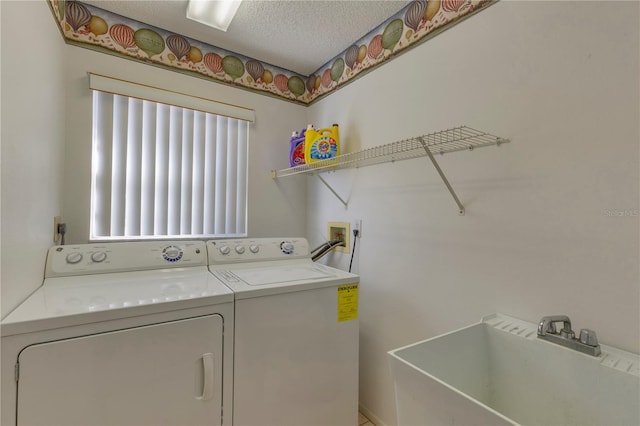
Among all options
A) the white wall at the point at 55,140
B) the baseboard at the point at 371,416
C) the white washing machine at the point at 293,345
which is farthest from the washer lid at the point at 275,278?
the baseboard at the point at 371,416

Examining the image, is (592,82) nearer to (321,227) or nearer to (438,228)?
(438,228)

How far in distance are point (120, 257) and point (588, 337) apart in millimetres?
2039

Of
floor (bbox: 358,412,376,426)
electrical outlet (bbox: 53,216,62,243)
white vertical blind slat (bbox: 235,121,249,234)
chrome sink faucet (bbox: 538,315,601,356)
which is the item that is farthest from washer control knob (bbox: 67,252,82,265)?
chrome sink faucet (bbox: 538,315,601,356)

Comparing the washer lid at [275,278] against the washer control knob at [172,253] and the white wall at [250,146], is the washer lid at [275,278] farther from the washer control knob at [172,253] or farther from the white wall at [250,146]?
the white wall at [250,146]

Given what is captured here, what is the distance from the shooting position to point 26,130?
1.10 meters

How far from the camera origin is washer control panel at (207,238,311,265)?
5.94 feet

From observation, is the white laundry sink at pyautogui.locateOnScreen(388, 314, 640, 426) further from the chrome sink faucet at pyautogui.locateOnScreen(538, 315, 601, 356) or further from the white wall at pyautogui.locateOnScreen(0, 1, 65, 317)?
the white wall at pyautogui.locateOnScreen(0, 1, 65, 317)

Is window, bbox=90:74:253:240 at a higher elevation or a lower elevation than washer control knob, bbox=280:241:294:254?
higher

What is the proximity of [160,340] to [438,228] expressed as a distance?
1.35m

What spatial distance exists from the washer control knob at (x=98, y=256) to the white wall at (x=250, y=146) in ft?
1.14

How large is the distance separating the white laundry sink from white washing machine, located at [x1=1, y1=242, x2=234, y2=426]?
30.6 inches

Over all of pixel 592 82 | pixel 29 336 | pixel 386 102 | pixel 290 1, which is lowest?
pixel 29 336

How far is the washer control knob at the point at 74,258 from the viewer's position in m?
1.43

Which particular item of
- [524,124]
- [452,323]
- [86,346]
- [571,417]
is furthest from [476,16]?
[86,346]
